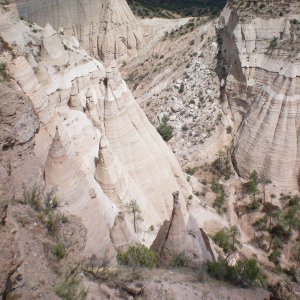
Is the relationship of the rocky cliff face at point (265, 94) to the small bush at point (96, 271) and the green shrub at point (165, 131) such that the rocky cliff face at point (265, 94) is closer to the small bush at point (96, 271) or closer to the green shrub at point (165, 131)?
the green shrub at point (165, 131)

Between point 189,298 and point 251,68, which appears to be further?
point 251,68

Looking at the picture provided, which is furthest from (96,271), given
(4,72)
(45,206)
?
(4,72)

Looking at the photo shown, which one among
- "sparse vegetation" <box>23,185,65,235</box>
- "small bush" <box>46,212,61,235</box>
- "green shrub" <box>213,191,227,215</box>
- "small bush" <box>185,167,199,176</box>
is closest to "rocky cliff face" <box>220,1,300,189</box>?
"small bush" <box>185,167,199,176</box>

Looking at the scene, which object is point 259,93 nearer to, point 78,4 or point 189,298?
point 189,298

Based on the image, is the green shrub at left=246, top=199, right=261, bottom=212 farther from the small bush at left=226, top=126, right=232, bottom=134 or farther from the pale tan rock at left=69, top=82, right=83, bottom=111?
the pale tan rock at left=69, top=82, right=83, bottom=111

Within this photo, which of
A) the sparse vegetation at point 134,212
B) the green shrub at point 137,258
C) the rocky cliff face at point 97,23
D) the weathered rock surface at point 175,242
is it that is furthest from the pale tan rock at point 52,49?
the rocky cliff face at point 97,23

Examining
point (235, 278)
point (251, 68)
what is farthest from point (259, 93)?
point (235, 278)
